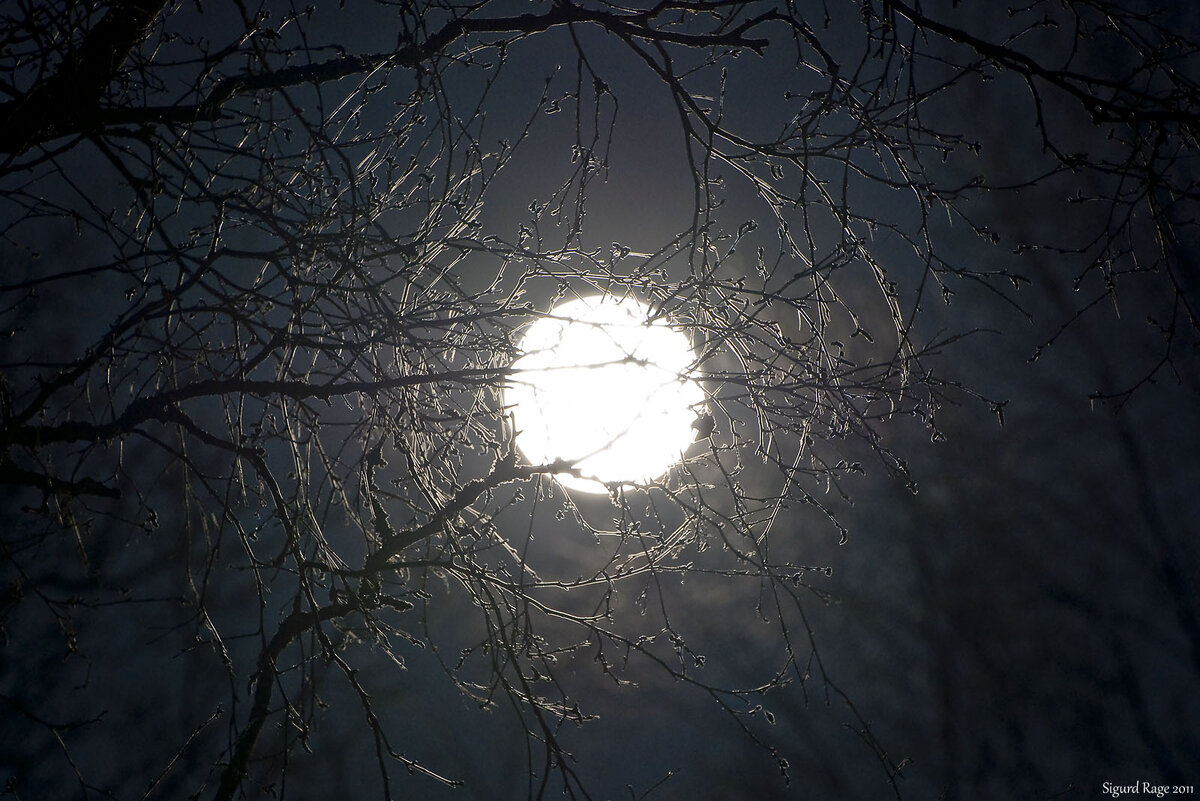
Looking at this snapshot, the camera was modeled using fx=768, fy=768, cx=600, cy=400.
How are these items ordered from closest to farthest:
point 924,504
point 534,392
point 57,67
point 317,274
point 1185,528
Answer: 1. point 57,67
2. point 534,392
3. point 317,274
4. point 1185,528
5. point 924,504

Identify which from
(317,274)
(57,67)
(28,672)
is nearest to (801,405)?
(317,274)

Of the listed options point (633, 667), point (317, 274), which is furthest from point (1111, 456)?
point (317, 274)

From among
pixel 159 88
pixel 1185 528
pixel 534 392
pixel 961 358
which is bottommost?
pixel 534 392

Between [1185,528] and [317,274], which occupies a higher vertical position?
[1185,528]

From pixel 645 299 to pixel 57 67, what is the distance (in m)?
1.49

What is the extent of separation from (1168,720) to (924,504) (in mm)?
1767

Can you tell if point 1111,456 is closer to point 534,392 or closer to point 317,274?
point 534,392

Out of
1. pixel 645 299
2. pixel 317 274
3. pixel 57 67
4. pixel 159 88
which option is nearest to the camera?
pixel 57 67

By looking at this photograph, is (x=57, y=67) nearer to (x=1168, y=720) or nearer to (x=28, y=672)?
(x=28, y=672)

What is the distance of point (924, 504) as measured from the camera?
5043mm

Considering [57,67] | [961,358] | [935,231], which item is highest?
[935,231]

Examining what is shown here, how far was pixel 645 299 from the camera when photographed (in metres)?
2.28

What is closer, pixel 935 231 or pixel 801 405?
pixel 801 405

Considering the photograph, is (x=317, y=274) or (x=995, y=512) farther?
(x=995, y=512)
